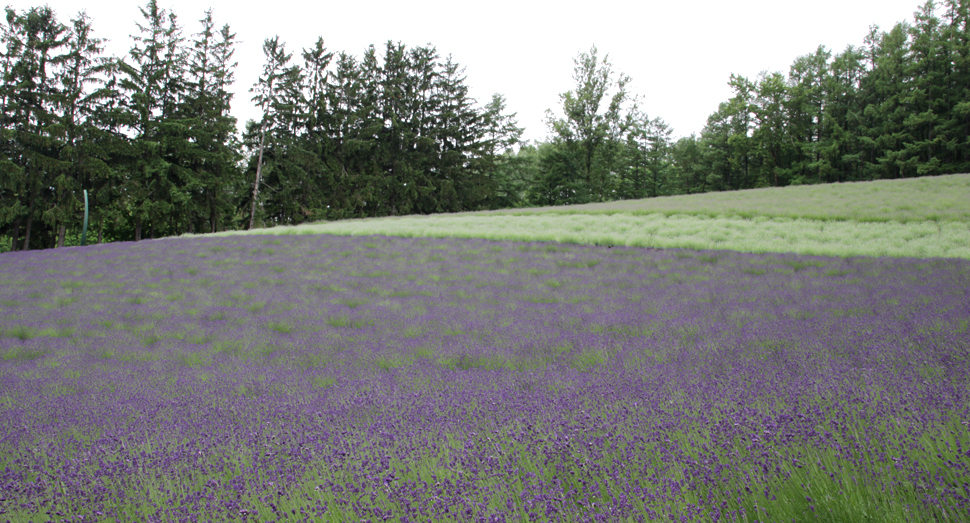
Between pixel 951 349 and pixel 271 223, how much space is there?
47.1m

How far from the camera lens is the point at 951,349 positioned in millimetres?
4141

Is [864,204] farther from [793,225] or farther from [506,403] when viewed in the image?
[506,403]

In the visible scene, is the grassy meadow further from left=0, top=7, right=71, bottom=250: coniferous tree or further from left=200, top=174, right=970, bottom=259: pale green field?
left=0, top=7, right=71, bottom=250: coniferous tree

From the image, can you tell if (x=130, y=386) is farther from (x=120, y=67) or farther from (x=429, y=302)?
(x=120, y=67)

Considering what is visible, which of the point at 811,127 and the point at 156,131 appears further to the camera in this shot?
the point at 811,127

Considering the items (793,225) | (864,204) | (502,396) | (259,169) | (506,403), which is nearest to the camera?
(506,403)

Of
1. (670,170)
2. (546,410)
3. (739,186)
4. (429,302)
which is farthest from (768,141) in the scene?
(546,410)

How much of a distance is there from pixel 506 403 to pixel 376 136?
45.7 metres

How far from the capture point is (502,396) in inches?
157

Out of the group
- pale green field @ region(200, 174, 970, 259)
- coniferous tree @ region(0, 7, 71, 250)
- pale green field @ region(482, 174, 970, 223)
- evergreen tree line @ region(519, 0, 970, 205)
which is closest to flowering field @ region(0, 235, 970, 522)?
pale green field @ region(200, 174, 970, 259)

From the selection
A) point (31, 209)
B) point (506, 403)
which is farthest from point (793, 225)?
point (31, 209)

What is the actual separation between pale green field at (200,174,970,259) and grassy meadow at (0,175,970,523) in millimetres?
1787

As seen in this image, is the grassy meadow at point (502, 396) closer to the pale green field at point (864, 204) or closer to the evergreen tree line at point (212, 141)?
the pale green field at point (864, 204)

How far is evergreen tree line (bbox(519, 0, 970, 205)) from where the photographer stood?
44.0 m
